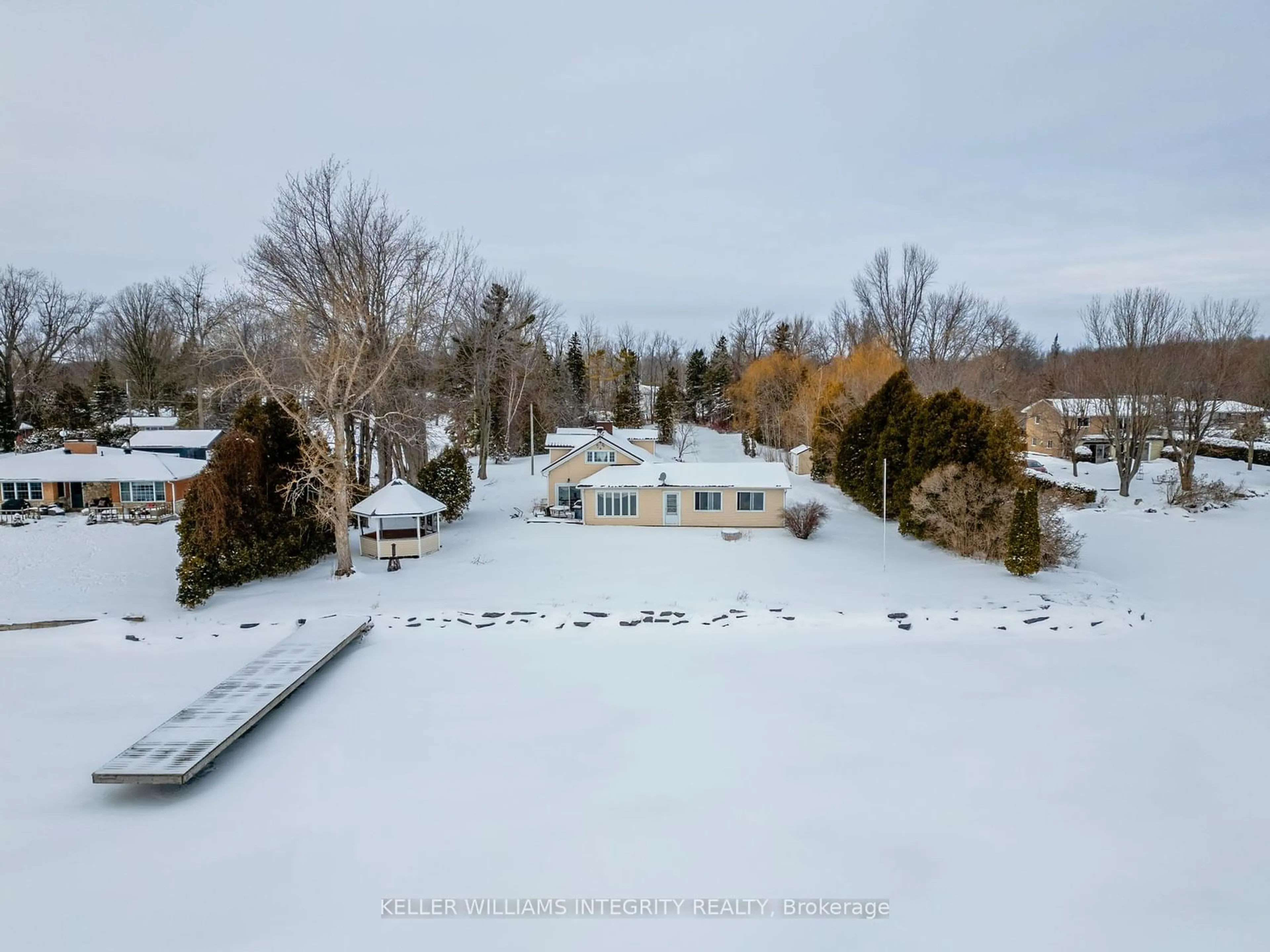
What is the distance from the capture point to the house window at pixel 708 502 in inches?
1000

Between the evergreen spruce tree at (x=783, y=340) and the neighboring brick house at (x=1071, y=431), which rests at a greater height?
the evergreen spruce tree at (x=783, y=340)

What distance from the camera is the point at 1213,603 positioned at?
56.1ft

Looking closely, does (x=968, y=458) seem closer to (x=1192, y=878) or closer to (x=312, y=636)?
(x=1192, y=878)

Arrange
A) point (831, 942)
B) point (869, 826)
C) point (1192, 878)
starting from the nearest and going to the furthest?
1. point (831, 942)
2. point (1192, 878)
3. point (869, 826)

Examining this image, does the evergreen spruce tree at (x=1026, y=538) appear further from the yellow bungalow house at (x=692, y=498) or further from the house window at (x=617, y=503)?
the house window at (x=617, y=503)

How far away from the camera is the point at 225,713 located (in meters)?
9.80

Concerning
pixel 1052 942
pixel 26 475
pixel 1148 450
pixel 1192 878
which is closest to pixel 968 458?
pixel 1192 878

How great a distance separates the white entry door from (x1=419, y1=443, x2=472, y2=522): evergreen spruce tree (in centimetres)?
813

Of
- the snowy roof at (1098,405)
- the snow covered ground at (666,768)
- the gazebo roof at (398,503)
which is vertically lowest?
the snow covered ground at (666,768)

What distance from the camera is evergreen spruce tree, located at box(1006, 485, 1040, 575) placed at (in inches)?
700

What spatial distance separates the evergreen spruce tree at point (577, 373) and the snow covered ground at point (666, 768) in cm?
4286

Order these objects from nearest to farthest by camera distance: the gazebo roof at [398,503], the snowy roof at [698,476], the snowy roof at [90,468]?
1. the gazebo roof at [398,503]
2. the snowy roof at [698,476]
3. the snowy roof at [90,468]

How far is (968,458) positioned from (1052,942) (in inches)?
723

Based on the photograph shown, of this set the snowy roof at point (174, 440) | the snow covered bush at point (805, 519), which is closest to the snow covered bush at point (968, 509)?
the snow covered bush at point (805, 519)
